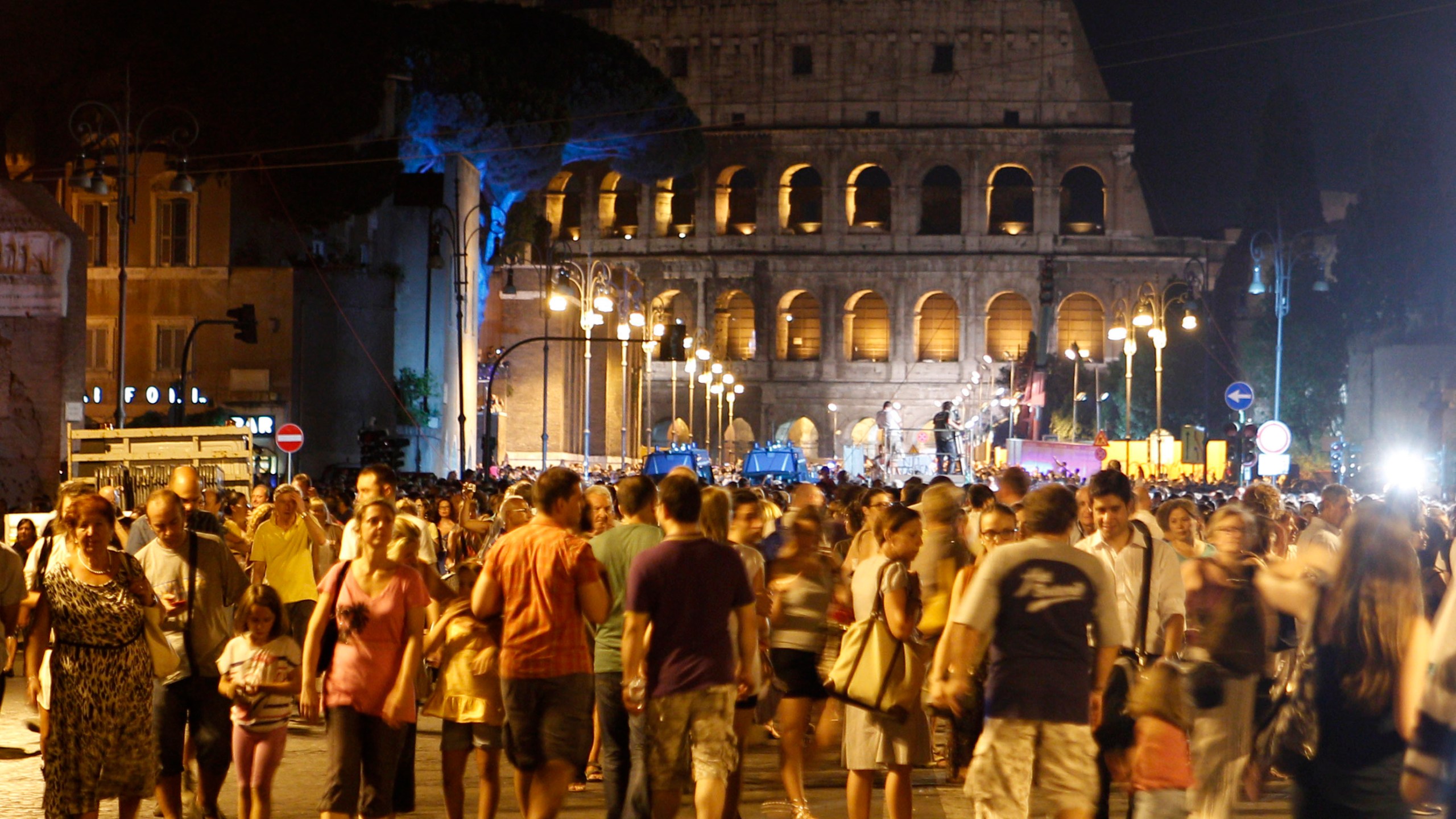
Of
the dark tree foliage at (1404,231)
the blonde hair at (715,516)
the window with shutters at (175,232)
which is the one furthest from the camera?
the dark tree foliage at (1404,231)

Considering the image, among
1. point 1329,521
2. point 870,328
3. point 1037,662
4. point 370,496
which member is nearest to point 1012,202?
point 870,328

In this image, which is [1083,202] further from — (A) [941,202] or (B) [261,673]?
(B) [261,673]

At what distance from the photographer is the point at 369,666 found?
6.08m

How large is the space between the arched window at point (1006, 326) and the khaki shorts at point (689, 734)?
227 feet

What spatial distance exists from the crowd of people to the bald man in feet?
0.08

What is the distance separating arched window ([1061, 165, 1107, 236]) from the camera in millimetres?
75625

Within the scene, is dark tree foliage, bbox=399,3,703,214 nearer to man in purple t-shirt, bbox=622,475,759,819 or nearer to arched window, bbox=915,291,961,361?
arched window, bbox=915,291,961,361

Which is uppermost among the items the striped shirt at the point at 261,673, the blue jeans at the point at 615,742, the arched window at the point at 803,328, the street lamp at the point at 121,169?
the arched window at the point at 803,328

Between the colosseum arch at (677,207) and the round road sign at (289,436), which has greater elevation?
the colosseum arch at (677,207)

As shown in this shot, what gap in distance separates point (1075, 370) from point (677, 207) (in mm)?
24733

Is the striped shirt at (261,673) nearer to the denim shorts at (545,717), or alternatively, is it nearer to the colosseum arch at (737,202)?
the denim shorts at (545,717)

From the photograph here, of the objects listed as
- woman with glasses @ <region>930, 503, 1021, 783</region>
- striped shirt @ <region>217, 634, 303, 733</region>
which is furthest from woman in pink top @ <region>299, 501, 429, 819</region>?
woman with glasses @ <region>930, 503, 1021, 783</region>

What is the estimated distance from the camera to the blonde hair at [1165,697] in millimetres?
5492

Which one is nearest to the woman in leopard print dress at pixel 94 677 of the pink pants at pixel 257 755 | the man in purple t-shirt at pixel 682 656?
the pink pants at pixel 257 755
